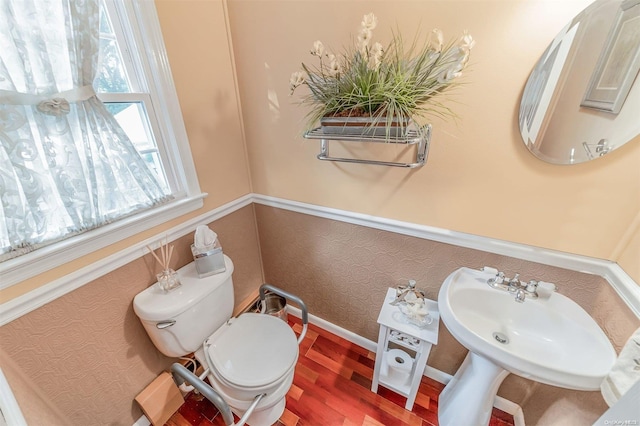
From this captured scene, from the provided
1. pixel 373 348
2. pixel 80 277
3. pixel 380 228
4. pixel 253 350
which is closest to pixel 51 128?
pixel 80 277

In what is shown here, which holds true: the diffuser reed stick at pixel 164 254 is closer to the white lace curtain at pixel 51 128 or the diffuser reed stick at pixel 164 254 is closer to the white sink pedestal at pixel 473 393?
the white lace curtain at pixel 51 128

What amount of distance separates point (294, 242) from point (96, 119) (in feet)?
3.38

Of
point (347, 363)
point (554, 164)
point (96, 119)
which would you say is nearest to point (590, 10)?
point (554, 164)

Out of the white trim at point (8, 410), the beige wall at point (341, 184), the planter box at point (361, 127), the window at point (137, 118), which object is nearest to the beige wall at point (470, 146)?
the beige wall at point (341, 184)

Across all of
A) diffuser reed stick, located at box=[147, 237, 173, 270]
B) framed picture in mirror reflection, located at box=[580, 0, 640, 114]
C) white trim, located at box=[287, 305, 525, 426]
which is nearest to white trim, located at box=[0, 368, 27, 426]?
diffuser reed stick, located at box=[147, 237, 173, 270]

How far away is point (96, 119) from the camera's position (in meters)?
0.78

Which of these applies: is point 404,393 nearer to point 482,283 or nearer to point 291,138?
point 482,283

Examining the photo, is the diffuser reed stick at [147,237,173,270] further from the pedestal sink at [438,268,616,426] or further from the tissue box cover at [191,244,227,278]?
the pedestal sink at [438,268,616,426]

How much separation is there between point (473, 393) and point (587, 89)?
1173 mm

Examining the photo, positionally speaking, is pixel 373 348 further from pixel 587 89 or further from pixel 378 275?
pixel 587 89

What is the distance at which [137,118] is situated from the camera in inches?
36.5

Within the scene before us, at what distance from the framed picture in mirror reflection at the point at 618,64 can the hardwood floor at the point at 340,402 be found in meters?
1.41

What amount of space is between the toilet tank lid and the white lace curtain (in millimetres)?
348

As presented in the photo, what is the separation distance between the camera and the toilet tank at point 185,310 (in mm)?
907
